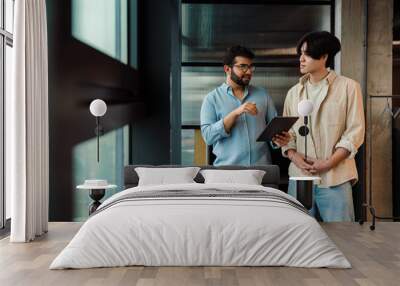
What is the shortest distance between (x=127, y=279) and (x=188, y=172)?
254cm

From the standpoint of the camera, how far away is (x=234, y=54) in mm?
7160

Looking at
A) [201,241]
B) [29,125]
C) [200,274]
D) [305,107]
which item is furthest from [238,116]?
[200,274]

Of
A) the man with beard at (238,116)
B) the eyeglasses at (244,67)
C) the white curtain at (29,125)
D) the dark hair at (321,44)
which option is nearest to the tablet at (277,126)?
the man with beard at (238,116)

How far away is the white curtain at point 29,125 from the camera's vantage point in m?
5.62

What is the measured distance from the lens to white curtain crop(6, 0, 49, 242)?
5621 mm

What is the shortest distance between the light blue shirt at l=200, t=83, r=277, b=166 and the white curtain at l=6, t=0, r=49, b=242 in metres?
1.75

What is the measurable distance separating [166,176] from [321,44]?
89.9 inches

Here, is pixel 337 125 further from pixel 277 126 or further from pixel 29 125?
pixel 29 125

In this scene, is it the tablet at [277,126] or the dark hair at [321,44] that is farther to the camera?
the dark hair at [321,44]

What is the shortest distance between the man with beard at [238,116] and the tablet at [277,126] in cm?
15

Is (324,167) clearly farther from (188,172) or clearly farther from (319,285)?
(319,285)

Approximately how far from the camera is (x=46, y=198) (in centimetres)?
Answer: 616

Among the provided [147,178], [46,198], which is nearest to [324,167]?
[147,178]

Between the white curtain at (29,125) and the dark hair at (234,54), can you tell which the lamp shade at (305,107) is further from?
the white curtain at (29,125)
